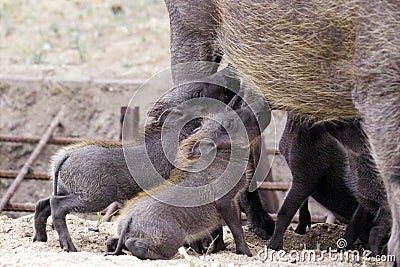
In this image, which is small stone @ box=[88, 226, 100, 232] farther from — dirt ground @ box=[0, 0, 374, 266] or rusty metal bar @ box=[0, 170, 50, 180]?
rusty metal bar @ box=[0, 170, 50, 180]

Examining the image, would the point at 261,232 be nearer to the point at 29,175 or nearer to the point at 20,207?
the point at 20,207

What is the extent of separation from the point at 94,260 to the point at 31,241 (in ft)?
2.63

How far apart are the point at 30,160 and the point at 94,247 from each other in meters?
2.08

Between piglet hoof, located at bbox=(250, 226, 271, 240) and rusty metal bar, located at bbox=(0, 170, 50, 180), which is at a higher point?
piglet hoof, located at bbox=(250, 226, 271, 240)

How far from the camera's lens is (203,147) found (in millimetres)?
4441

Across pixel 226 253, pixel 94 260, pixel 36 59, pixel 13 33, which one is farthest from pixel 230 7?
pixel 13 33

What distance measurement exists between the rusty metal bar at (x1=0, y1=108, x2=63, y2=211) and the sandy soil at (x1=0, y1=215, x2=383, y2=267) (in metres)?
1.04

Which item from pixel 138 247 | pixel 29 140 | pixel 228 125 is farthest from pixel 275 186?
pixel 138 247

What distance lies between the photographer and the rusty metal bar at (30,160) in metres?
6.07

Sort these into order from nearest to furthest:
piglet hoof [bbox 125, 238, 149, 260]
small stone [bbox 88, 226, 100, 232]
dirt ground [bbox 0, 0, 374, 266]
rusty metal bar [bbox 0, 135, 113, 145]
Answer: piglet hoof [bbox 125, 238, 149, 260]
small stone [bbox 88, 226, 100, 232]
rusty metal bar [bbox 0, 135, 113, 145]
dirt ground [bbox 0, 0, 374, 266]

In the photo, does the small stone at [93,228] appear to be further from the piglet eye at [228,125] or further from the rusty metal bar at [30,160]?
the rusty metal bar at [30,160]

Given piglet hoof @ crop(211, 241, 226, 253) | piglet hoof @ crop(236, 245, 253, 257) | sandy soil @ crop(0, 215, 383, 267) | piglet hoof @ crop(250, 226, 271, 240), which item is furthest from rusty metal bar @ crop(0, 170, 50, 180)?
piglet hoof @ crop(236, 245, 253, 257)

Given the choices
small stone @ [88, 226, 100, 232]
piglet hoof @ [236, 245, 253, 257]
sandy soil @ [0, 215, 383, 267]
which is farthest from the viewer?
small stone @ [88, 226, 100, 232]

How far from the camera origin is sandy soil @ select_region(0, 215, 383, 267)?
3.84 metres
